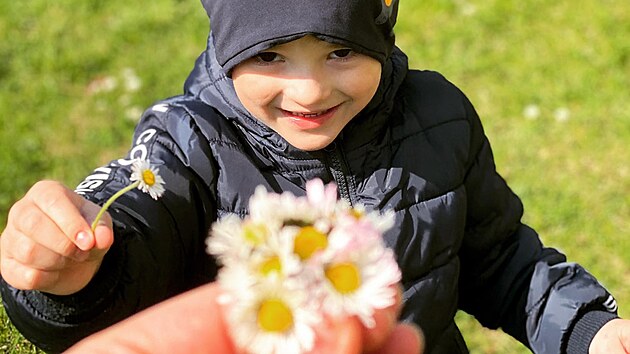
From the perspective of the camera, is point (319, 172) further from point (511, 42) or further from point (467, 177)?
point (511, 42)

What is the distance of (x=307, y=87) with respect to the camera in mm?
1389

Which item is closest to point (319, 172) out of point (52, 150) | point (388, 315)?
point (388, 315)

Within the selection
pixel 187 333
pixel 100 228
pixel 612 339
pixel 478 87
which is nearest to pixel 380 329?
pixel 187 333

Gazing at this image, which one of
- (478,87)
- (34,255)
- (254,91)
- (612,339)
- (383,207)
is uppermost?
(254,91)

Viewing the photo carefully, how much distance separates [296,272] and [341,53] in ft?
2.62

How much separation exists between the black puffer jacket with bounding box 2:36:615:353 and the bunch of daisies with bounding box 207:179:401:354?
2.13ft

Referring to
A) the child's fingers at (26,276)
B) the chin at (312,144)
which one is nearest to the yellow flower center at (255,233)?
the child's fingers at (26,276)

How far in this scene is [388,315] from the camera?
2.32 ft

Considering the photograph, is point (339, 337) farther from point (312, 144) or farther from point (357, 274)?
point (312, 144)

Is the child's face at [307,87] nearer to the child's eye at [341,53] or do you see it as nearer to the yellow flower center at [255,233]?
the child's eye at [341,53]

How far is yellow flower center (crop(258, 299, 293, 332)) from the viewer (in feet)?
2.17

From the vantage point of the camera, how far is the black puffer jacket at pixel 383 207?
139 centimetres

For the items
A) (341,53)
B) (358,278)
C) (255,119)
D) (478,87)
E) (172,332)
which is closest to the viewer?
(172,332)

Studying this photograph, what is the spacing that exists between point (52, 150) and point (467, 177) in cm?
205
